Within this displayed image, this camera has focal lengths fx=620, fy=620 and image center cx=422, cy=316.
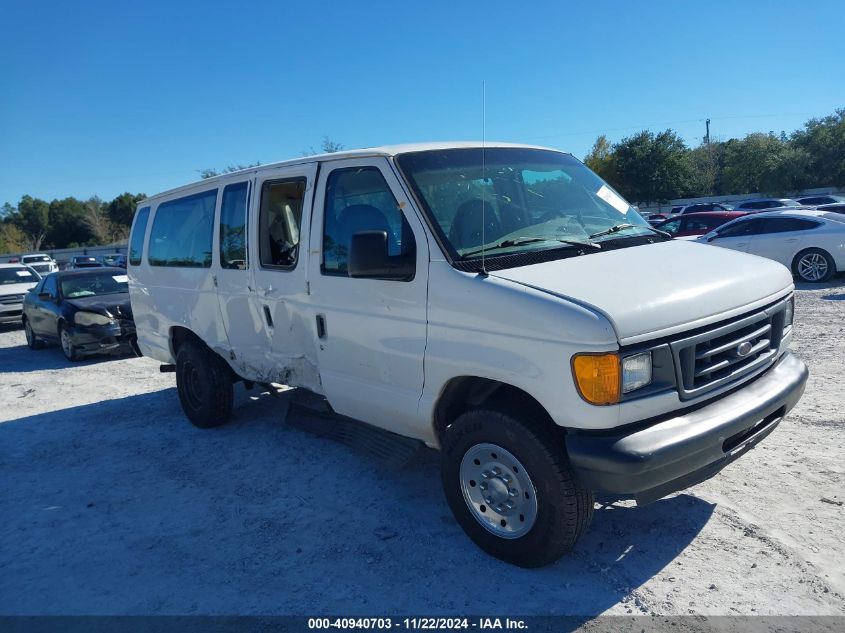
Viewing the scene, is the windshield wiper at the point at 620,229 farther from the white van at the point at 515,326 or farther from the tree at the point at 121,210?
the tree at the point at 121,210

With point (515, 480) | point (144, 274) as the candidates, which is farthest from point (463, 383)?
point (144, 274)

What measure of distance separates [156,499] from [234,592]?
5.22 feet

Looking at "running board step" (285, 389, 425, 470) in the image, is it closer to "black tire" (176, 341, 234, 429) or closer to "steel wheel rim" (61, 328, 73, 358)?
"black tire" (176, 341, 234, 429)

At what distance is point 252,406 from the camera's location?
267 inches

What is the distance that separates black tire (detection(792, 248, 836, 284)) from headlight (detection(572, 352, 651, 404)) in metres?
12.0

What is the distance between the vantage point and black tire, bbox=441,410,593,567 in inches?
119

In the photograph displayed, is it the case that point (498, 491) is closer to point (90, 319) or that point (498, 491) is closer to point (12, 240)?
point (90, 319)

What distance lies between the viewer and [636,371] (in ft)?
9.36

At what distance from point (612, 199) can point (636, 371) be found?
195 cm

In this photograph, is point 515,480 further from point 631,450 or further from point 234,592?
point 234,592

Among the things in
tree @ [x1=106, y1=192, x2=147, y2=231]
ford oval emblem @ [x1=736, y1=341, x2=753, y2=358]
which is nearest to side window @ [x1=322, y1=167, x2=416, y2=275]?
ford oval emblem @ [x1=736, y1=341, x2=753, y2=358]

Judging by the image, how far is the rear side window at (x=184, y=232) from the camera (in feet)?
18.5

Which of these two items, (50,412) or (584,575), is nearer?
(584,575)

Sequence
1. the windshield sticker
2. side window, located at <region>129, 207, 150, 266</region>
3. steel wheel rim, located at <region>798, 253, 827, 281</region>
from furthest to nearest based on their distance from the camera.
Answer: steel wheel rim, located at <region>798, 253, 827, 281</region> → side window, located at <region>129, 207, 150, 266</region> → the windshield sticker
